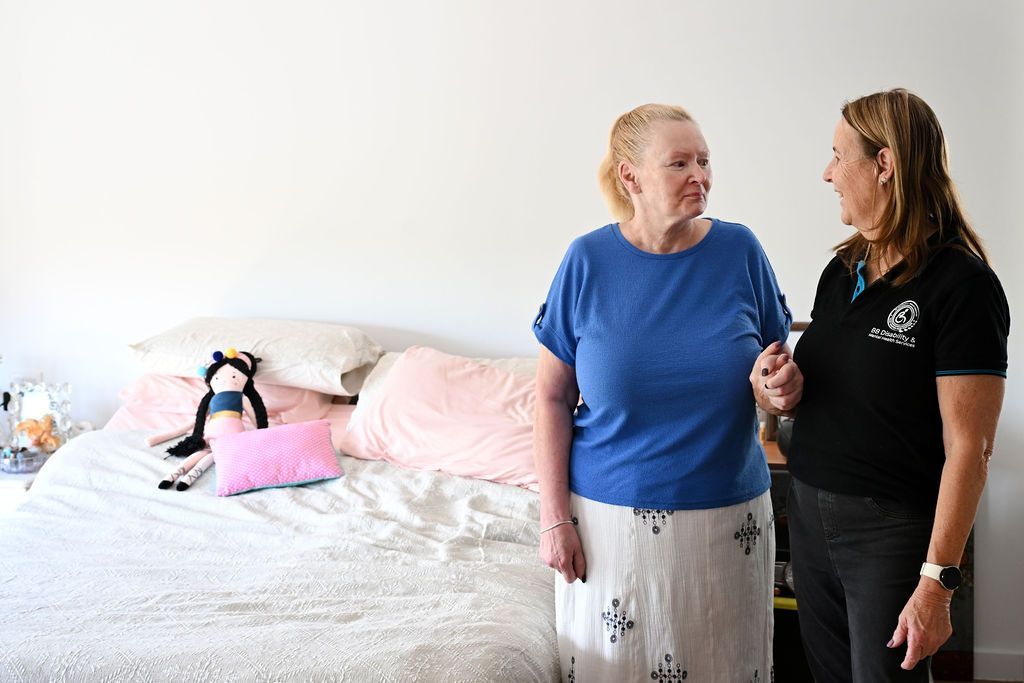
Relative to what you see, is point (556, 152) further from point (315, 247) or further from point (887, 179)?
point (887, 179)

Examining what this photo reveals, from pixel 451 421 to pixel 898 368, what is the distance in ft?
5.09

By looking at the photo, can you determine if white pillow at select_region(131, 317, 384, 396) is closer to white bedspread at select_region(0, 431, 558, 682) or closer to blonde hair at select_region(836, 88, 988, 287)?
white bedspread at select_region(0, 431, 558, 682)

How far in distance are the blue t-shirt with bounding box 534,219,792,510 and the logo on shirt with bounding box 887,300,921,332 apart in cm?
24

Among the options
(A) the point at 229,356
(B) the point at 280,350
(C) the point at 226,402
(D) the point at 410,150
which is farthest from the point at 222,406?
(D) the point at 410,150

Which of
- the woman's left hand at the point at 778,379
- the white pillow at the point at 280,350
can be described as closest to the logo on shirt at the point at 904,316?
the woman's left hand at the point at 778,379

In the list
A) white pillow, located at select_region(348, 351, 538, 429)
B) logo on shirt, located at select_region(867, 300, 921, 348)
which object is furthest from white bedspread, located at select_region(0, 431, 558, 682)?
logo on shirt, located at select_region(867, 300, 921, 348)

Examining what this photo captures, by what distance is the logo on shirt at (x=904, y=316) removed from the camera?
126 cm

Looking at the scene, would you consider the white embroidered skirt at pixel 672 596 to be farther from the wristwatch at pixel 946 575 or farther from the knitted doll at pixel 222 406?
the knitted doll at pixel 222 406

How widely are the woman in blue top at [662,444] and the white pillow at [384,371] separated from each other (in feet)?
4.07

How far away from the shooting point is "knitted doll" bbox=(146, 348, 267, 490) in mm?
2684

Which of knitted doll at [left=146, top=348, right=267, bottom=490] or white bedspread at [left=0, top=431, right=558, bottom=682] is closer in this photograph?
white bedspread at [left=0, top=431, right=558, bottom=682]

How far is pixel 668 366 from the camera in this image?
4.82 ft

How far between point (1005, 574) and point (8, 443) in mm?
3048

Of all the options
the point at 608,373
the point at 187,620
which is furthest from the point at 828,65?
the point at 187,620
